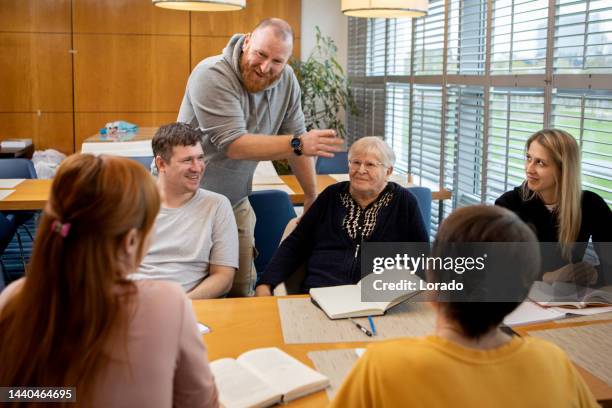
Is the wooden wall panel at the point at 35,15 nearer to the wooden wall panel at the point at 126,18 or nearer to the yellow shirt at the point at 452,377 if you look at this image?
the wooden wall panel at the point at 126,18

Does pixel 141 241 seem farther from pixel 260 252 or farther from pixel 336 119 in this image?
pixel 336 119

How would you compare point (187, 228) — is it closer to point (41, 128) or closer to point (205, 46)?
point (205, 46)

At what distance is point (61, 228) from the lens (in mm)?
1188

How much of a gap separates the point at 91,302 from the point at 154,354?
0.15m

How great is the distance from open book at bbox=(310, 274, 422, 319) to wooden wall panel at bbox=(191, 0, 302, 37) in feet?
→ 18.2

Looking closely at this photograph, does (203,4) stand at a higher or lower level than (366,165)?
higher

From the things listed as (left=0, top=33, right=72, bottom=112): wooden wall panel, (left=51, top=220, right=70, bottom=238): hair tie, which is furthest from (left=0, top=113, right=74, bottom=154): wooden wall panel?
(left=51, top=220, right=70, bottom=238): hair tie

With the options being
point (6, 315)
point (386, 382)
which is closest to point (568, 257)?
point (386, 382)

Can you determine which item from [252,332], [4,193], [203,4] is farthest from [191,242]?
[203,4]

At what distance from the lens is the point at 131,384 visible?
1.24 m

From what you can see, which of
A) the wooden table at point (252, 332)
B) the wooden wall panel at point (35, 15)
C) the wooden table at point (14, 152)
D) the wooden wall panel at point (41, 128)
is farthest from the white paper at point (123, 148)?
the wooden table at point (252, 332)

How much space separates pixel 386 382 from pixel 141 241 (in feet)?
1.67

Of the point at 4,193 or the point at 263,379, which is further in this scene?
the point at 4,193

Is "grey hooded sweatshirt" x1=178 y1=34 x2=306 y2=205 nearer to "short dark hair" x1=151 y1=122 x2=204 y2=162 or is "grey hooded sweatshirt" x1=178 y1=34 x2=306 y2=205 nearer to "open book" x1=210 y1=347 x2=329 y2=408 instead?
"short dark hair" x1=151 y1=122 x2=204 y2=162
